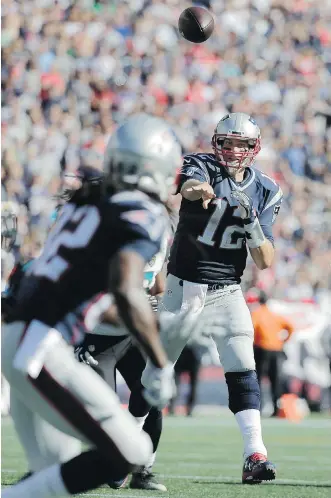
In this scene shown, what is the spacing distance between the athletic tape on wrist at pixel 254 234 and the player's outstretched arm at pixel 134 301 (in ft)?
7.71

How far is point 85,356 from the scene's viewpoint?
577cm

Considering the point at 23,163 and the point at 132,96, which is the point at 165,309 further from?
the point at 132,96

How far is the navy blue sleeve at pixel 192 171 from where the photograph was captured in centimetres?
593

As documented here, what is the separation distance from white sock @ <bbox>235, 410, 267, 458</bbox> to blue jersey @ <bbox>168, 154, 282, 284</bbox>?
72cm

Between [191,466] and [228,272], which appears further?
[191,466]

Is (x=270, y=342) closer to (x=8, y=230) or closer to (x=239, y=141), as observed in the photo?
(x=8, y=230)

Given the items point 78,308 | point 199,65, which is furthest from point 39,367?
point 199,65

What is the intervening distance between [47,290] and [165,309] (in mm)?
2608

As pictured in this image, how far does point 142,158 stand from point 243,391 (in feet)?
7.85

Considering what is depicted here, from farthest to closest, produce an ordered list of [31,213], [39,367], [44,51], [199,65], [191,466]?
[199,65]
[44,51]
[31,213]
[191,466]
[39,367]

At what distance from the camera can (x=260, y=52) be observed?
16.6 metres

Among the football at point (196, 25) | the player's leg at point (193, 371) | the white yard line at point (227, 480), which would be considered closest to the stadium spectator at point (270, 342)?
the player's leg at point (193, 371)

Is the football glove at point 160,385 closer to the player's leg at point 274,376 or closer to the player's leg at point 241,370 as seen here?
the player's leg at point 241,370

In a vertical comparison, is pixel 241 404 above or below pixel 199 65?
below
